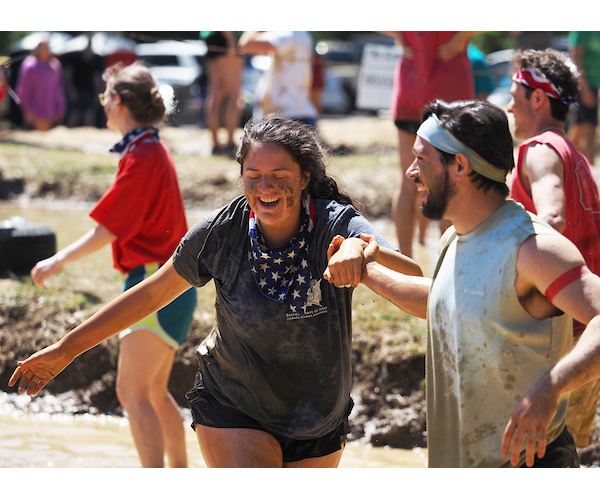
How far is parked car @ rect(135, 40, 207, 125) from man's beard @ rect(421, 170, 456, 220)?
16306 millimetres

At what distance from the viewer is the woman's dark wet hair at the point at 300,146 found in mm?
2939

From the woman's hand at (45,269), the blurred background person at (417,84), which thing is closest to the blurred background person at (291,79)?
the blurred background person at (417,84)

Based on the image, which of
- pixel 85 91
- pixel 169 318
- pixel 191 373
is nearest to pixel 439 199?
pixel 169 318

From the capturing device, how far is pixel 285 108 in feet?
26.1

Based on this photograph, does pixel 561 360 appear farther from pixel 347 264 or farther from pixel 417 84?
pixel 417 84

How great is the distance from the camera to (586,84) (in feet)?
28.6

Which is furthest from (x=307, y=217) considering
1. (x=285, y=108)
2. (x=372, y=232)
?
(x=285, y=108)

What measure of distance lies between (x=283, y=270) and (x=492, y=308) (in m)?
0.91

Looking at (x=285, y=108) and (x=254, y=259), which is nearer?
(x=254, y=259)

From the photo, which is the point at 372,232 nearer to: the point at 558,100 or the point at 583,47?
the point at 558,100

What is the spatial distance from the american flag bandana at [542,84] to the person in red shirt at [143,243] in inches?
74.9

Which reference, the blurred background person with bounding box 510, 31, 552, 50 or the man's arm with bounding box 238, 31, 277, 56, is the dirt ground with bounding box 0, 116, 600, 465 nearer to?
the man's arm with bounding box 238, 31, 277, 56

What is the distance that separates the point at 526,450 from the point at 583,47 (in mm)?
7249

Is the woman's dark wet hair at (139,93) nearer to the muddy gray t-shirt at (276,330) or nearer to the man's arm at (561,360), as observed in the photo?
the muddy gray t-shirt at (276,330)
